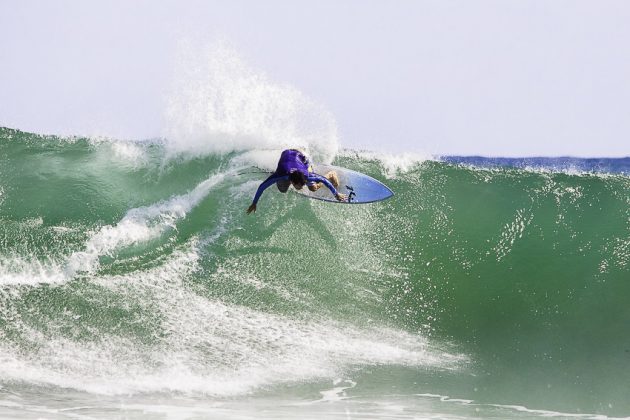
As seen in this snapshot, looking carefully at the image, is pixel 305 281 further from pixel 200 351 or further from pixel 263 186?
pixel 200 351

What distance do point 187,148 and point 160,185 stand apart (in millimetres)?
819

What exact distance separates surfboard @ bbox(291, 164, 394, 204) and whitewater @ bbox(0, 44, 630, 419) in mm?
144

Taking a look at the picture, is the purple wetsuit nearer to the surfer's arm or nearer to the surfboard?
the surfer's arm

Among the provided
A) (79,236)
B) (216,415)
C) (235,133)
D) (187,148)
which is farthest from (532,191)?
(79,236)

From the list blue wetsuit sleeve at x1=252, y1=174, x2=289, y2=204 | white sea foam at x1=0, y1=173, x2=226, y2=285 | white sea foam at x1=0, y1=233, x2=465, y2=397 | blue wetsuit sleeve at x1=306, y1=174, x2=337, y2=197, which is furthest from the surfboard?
white sea foam at x1=0, y1=233, x2=465, y2=397

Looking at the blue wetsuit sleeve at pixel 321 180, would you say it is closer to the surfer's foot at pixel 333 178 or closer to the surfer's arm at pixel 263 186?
the surfer's arm at pixel 263 186

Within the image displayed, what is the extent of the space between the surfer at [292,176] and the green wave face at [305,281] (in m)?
0.58

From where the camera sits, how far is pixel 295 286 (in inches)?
317

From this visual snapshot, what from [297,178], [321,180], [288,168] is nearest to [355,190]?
[321,180]

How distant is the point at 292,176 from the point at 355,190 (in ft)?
4.30

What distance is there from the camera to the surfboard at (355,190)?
9.12 meters

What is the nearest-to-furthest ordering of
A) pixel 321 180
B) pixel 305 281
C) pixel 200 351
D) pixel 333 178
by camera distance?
pixel 200 351 → pixel 305 281 → pixel 321 180 → pixel 333 178

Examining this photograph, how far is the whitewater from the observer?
691cm

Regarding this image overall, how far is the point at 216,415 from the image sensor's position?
6.40 metres
